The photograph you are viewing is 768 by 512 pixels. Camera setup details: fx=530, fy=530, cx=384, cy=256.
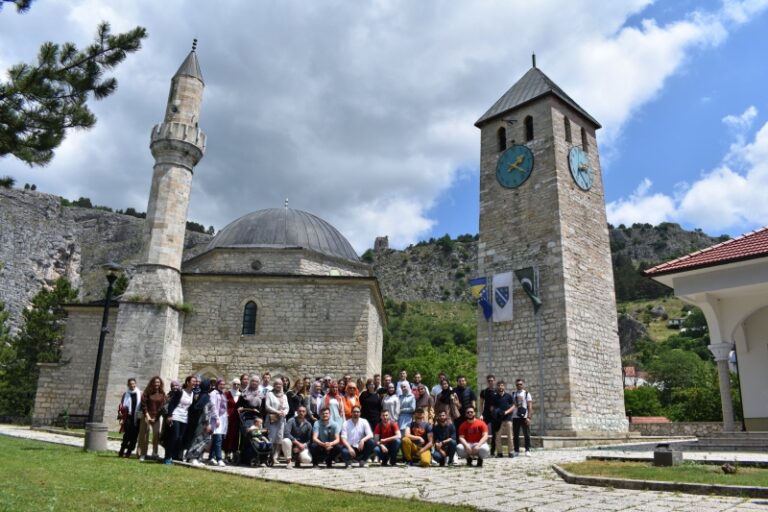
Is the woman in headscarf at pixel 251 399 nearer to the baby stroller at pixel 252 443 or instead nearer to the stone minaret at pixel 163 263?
the baby stroller at pixel 252 443

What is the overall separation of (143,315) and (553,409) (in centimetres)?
1431

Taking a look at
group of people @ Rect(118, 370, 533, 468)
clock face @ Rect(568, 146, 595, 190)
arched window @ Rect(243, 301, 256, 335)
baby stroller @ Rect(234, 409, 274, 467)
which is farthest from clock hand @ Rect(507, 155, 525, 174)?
baby stroller @ Rect(234, 409, 274, 467)

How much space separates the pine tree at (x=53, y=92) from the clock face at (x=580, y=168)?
635 inches

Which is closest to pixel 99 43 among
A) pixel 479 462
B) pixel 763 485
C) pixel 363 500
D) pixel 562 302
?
pixel 363 500

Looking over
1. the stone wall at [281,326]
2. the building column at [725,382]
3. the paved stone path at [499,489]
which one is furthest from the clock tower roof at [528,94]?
the paved stone path at [499,489]

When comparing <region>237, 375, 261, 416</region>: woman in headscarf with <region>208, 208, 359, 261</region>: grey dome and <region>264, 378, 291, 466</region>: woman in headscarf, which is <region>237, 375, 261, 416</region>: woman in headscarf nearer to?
<region>264, 378, 291, 466</region>: woman in headscarf

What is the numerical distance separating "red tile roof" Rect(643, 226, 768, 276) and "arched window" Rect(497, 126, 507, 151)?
9.75 metres

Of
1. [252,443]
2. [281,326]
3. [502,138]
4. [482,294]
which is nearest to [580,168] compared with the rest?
[502,138]

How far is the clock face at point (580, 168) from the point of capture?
64.6 feet

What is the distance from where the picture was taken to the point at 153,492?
5.40m

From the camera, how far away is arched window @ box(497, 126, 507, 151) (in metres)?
21.4

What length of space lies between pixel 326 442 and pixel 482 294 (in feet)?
38.1

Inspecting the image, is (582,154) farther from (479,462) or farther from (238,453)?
(238,453)

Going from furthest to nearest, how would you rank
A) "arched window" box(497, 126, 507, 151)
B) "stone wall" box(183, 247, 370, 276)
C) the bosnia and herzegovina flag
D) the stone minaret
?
"stone wall" box(183, 247, 370, 276)
"arched window" box(497, 126, 507, 151)
the bosnia and herzegovina flag
the stone minaret
